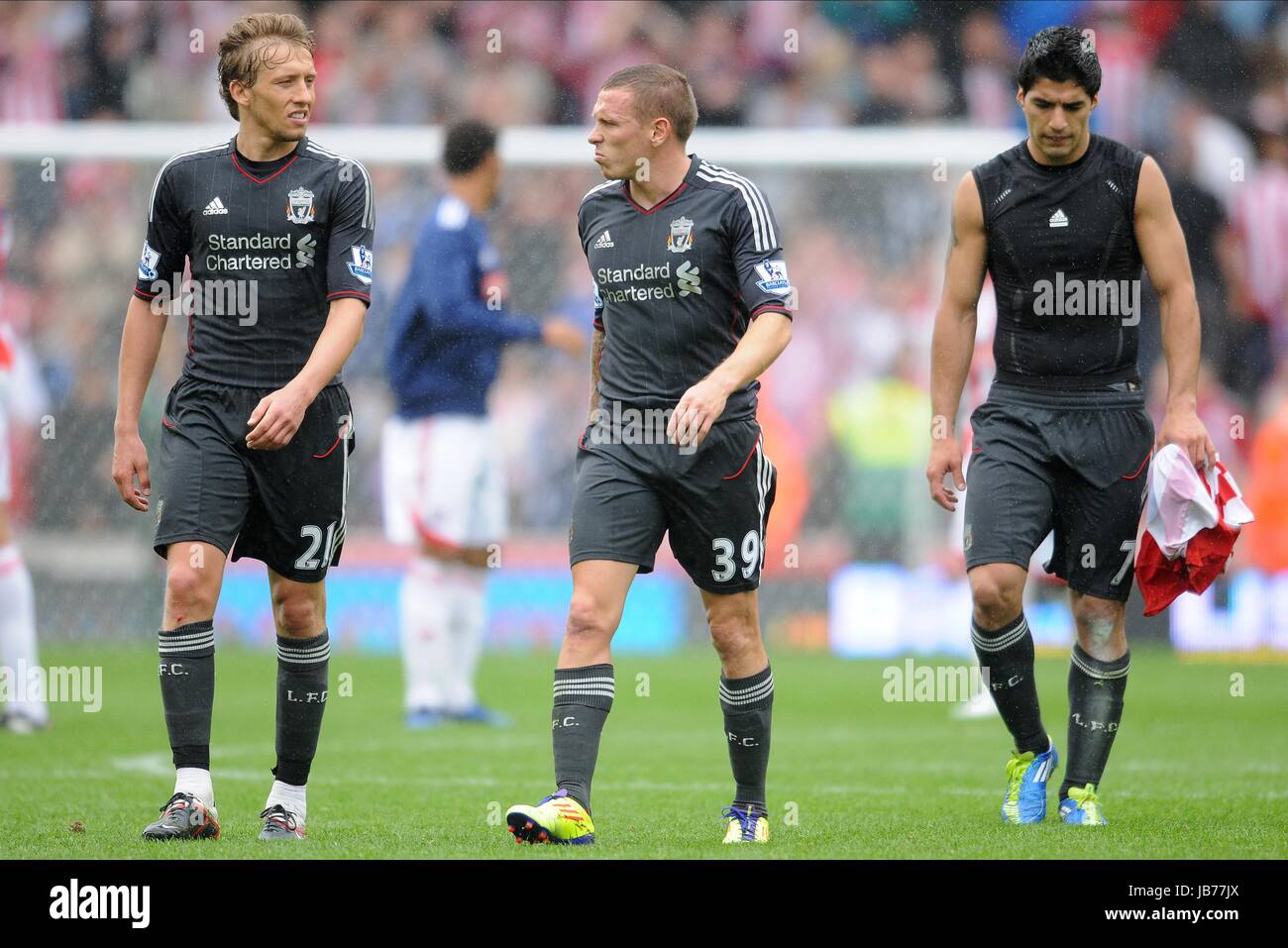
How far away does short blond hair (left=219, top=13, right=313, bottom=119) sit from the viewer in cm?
550

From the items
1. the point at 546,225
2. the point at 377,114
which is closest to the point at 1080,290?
the point at 546,225

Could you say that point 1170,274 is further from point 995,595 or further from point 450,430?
point 450,430

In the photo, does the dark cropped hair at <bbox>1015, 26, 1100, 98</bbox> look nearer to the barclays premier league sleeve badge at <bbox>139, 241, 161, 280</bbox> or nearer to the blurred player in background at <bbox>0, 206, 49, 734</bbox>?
the barclays premier league sleeve badge at <bbox>139, 241, 161, 280</bbox>

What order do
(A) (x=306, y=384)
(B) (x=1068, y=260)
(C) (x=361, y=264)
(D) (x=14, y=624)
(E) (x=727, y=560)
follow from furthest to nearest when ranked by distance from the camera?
(D) (x=14, y=624), (B) (x=1068, y=260), (C) (x=361, y=264), (E) (x=727, y=560), (A) (x=306, y=384)

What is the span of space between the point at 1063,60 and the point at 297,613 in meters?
2.91

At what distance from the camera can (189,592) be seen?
532 cm

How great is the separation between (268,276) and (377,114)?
1069 centimetres

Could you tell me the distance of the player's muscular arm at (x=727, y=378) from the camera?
494 cm

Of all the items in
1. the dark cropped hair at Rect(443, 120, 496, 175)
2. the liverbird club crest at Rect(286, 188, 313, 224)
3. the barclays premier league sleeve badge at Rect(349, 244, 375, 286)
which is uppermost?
the dark cropped hair at Rect(443, 120, 496, 175)

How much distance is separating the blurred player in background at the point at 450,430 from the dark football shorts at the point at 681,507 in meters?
4.25

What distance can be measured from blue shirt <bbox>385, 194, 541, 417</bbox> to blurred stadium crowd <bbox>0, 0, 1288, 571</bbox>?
7.73ft

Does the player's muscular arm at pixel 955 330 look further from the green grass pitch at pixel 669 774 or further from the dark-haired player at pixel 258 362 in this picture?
the dark-haired player at pixel 258 362

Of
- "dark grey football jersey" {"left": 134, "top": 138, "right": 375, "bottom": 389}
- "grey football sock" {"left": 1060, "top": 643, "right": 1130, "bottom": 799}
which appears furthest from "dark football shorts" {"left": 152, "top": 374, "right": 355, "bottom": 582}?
"grey football sock" {"left": 1060, "top": 643, "right": 1130, "bottom": 799}

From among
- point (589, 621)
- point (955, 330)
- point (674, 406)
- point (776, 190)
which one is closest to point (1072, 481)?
point (955, 330)
